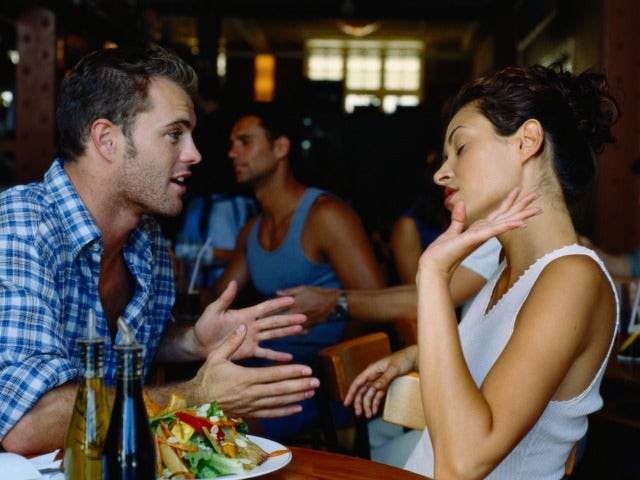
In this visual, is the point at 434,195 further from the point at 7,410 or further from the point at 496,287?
the point at 7,410

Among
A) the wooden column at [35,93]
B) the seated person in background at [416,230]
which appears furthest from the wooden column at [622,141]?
the wooden column at [35,93]

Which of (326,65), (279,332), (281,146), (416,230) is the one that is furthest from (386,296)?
(326,65)

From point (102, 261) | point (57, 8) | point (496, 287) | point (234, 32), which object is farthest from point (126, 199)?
point (234, 32)

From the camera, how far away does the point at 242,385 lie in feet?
5.38

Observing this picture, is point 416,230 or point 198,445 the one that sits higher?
point 416,230

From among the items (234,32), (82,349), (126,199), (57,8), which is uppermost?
(234,32)

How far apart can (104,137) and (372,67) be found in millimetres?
16128

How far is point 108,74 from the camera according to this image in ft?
6.88

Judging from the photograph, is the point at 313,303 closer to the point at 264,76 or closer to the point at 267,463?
the point at 267,463

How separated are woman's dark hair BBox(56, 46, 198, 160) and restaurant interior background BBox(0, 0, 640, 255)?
43.4 inches

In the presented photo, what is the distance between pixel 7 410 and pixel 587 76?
140 centimetres

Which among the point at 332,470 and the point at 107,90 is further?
the point at 107,90

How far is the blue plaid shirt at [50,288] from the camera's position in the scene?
5.29 feet

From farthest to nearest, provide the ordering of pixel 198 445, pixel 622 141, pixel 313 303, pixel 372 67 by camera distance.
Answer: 1. pixel 372 67
2. pixel 622 141
3. pixel 313 303
4. pixel 198 445
